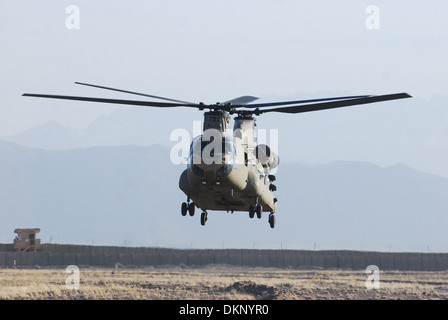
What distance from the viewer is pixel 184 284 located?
61469 mm

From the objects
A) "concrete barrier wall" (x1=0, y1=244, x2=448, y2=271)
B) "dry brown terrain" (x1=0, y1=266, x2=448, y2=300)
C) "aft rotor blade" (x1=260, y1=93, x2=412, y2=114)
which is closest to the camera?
"aft rotor blade" (x1=260, y1=93, x2=412, y2=114)

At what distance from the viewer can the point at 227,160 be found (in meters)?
33.8

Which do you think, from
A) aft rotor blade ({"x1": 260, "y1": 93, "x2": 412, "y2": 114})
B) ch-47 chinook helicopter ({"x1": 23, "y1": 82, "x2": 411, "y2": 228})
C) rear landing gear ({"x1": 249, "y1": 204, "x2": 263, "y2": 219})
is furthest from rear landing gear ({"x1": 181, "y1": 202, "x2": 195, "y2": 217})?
aft rotor blade ({"x1": 260, "y1": 93, "x2": 412, "y2": 114})

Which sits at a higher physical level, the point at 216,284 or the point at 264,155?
the point at 264,155

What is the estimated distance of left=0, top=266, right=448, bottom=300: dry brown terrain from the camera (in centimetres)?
5178

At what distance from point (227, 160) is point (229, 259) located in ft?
168

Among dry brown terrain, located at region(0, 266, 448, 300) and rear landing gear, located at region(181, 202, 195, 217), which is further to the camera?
dry brown terrain, located at region(0, 266, 448, 300)

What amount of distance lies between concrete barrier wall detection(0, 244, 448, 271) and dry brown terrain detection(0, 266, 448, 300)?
101cm

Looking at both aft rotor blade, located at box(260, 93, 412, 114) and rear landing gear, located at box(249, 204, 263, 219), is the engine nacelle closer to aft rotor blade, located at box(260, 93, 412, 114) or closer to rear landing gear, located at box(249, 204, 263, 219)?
rear landing gear, located at box(249, 204, 263, 219)

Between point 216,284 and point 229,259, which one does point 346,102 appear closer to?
point 216,284

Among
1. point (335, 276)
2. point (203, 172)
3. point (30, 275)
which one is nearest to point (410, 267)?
point (335, 276)

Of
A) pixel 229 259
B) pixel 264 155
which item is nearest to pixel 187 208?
pixel 264 155
